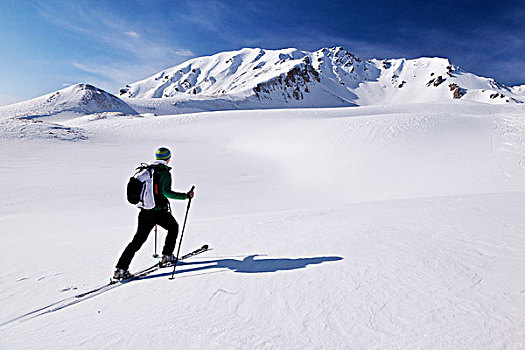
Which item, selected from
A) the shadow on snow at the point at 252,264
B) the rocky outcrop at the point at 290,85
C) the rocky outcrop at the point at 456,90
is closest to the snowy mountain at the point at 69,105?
the rocky outcrop at the point at 290,85

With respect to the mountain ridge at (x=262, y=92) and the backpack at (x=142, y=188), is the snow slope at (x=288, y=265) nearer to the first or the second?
the backpack at (x=142, y=188)

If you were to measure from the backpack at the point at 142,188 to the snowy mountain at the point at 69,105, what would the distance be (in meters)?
66.6

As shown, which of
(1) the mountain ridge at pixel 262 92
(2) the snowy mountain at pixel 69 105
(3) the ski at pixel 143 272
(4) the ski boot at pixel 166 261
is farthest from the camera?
(1) the mountain ridge at pixel 262 92

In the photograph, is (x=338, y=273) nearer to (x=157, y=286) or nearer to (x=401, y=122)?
(x=157, y=286)

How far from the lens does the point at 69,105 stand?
65.1m

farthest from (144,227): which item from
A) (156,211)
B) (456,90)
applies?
(456,90)

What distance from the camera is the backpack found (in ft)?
12.6

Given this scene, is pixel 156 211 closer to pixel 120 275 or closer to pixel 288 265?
pixel 120 275

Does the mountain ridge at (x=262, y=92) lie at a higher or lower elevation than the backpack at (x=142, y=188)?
higher

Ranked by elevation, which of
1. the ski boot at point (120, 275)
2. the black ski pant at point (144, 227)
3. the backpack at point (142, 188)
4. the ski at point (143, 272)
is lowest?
the ski at point (143, 272)

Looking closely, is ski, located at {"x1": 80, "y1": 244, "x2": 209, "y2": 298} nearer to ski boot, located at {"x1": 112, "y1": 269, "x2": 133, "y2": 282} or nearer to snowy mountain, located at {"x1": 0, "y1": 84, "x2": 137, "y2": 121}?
ski boot, located at {"x1": 112, "y1": 269, "x2": 133, "y2": 282}

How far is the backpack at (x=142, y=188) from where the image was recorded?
3.84 meters

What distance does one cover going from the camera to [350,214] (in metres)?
6.75

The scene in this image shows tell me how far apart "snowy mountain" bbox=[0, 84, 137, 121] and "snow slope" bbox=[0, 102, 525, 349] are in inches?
2326
